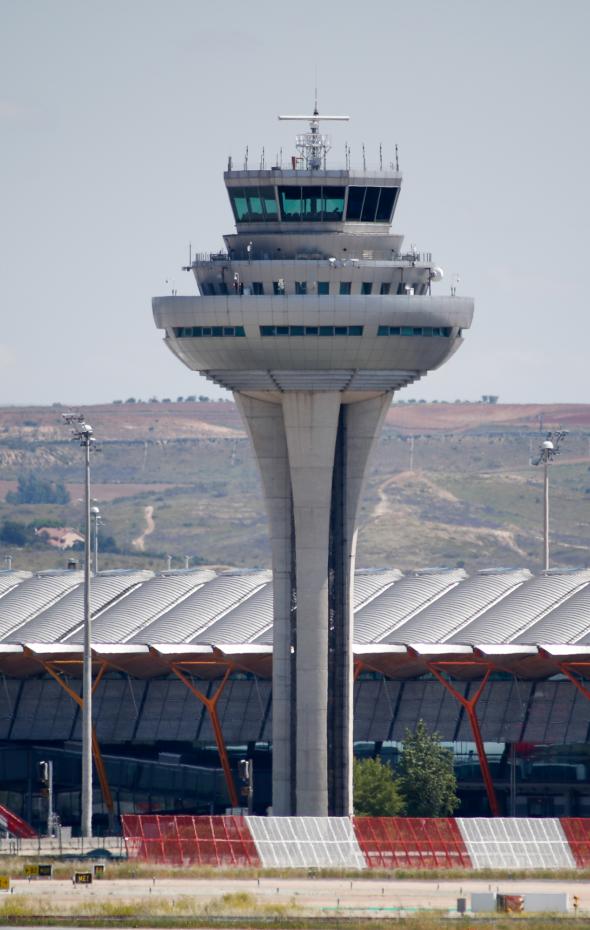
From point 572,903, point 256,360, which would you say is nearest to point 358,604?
point 256,360

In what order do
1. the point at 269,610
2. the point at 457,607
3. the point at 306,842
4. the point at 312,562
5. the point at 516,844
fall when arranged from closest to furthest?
the point at 516,844
the point at 306,842
the point at 312,562
the point at 457,607
the point at 269,610

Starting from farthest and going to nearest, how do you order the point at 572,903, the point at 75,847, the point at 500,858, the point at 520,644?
the point at 520,644 → the point at 75,847 → the point at 500,858 → the point at 572,903

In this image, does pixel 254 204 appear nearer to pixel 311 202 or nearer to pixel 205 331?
pixel 311 202

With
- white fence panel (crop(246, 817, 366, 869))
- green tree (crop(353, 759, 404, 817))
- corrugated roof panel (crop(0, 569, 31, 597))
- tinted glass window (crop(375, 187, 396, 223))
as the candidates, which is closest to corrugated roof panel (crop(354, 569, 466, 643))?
green tree (crop(353, 759, 404, 817))

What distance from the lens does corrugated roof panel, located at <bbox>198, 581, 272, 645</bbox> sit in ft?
417

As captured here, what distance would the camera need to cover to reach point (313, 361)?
357ft

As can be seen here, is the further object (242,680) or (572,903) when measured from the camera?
(242,680)

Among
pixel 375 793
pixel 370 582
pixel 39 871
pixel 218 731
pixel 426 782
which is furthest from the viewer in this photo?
pixel 370 582

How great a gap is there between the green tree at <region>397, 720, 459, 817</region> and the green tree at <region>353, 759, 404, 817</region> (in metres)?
1.31

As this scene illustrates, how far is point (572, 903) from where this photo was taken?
88.0m

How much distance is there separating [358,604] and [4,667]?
63.5ft

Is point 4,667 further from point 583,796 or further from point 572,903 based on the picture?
point 572,903

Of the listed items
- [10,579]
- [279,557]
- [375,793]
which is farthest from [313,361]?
[10,579]

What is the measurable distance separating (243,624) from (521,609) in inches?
567
